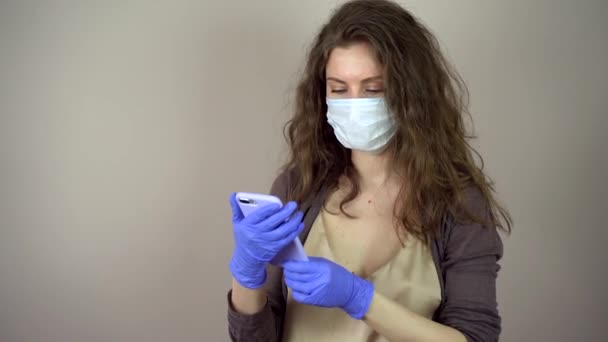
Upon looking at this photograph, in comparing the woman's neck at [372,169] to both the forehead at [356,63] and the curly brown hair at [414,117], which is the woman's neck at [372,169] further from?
the forehead at [356,63]

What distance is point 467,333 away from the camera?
94cm

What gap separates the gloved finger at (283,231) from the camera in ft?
2.81

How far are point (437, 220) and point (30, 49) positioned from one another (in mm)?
1106

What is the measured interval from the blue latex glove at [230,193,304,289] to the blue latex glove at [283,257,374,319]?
54 millimetres

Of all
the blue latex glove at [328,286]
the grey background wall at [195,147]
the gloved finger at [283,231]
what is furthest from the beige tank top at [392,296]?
the grey background wall at [195,147]

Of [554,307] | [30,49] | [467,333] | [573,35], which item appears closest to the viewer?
[467,333]

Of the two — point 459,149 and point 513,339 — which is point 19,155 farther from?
point 513,339

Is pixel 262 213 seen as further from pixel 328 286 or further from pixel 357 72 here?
pixel 357 72

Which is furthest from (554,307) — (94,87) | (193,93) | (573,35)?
(94,87)

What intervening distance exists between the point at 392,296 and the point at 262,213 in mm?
345

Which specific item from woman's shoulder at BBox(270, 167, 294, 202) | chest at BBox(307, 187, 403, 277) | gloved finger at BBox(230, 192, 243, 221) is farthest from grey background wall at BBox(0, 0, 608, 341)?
gloved finger at BBox(230, 192, 243, 221)

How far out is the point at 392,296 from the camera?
3.34 feet

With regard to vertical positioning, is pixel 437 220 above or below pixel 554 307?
above

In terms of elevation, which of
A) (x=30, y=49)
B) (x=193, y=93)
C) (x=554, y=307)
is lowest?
(x=554, y=307)
